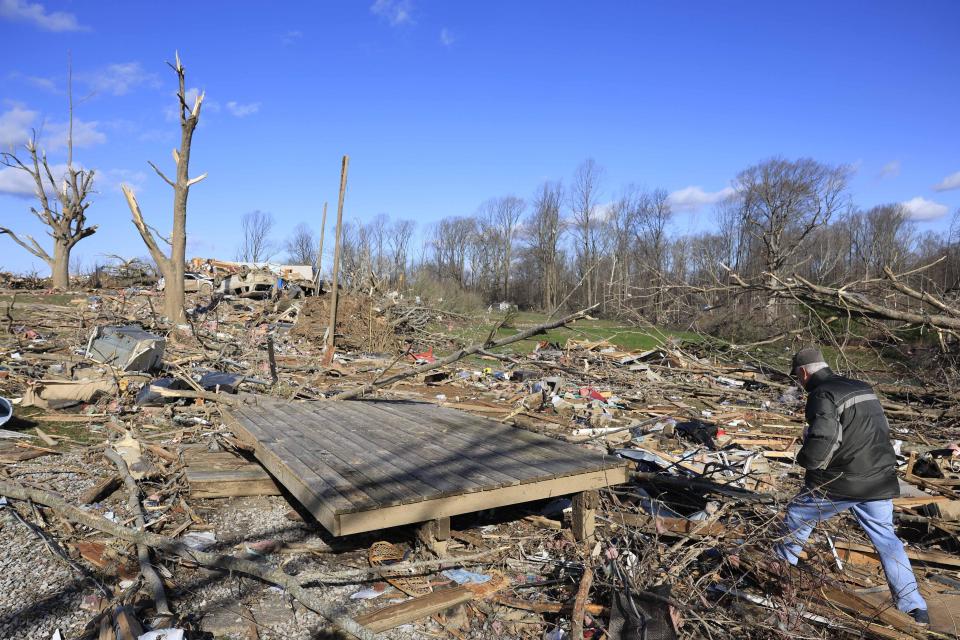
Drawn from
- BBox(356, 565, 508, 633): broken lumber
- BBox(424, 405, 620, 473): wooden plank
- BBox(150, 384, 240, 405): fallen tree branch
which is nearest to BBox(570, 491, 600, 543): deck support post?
BBox(424, 405, 620, 473): wooden plank

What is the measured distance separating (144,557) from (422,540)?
1.63 m

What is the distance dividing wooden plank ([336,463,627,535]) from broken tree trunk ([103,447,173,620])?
0.94m

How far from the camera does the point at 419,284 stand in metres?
21.6

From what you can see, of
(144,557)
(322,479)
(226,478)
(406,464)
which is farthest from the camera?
(226,478)

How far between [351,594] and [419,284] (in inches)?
718

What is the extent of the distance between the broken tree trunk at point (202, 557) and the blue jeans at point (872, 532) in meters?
2.46

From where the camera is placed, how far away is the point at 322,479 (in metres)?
3.93

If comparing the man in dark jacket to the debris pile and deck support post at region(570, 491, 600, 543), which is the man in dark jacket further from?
deck support post at region(570, 491, 600, 543)

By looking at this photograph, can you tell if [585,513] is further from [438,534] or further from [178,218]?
[178,218]

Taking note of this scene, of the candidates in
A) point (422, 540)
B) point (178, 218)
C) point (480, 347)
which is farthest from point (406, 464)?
point (178, 218)

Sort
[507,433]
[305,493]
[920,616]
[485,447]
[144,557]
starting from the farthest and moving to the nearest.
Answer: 1. [507,433]
2. [485,447]
3. [305,493]
4. [144,557]
5. [920,616]

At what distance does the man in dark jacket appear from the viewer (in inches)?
144

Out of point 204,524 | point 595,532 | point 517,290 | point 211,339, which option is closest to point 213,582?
point 204,524

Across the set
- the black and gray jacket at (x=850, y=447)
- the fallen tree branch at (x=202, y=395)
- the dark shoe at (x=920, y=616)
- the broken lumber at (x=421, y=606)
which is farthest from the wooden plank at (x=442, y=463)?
the fallen tree branch at (x=202, y=395)
